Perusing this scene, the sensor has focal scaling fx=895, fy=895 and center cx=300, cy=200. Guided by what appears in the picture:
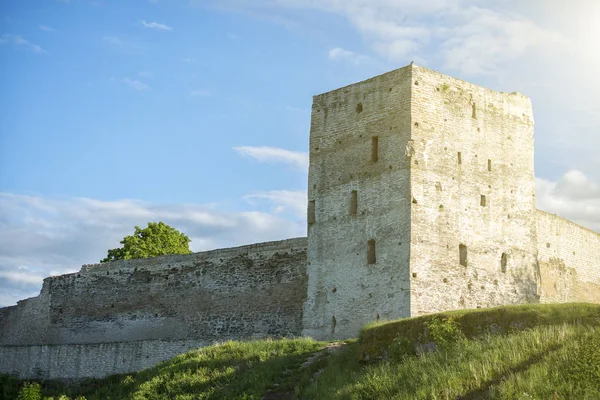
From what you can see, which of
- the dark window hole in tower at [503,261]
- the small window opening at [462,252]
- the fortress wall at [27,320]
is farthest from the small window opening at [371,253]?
the fortress wall at [27,320]

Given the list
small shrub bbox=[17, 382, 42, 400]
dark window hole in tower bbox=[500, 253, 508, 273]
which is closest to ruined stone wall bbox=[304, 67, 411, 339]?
dark window hole in tower bbox=[500, 253, 508, 273]

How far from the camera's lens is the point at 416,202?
22734 mm

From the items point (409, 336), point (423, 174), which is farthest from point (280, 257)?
point (409, 336)

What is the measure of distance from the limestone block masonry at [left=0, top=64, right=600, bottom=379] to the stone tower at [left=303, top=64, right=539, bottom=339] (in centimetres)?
3

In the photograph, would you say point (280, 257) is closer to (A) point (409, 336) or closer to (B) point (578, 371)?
(A) point (409, 336)

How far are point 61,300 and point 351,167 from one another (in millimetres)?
15028

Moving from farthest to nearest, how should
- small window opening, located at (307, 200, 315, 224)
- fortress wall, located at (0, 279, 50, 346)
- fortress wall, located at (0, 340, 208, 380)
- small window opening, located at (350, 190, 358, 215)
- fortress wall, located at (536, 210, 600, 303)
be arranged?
fortress wall, located at (0, 279, 50, 346) → fortress wall, located at (0, 340, 208, 380) → fortress wall, located at (536, 210, 600, 303) → small window opening, located at (307, 200, 315, 224) → small window opening, located at (350, 190, 358, 215)

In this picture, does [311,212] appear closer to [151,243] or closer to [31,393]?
[31,393]

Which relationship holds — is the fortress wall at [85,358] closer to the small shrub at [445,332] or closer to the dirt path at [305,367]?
the dirt path at [305,367]

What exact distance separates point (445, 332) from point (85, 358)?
16672 mm

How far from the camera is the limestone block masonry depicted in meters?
22.8

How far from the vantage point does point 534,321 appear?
15820mm

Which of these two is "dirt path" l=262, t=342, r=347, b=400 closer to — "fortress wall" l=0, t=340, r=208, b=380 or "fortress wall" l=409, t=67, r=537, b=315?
"fortress wall" l=409, t=67, r=537, b=315

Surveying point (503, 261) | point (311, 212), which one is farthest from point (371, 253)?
point (503, 261)
